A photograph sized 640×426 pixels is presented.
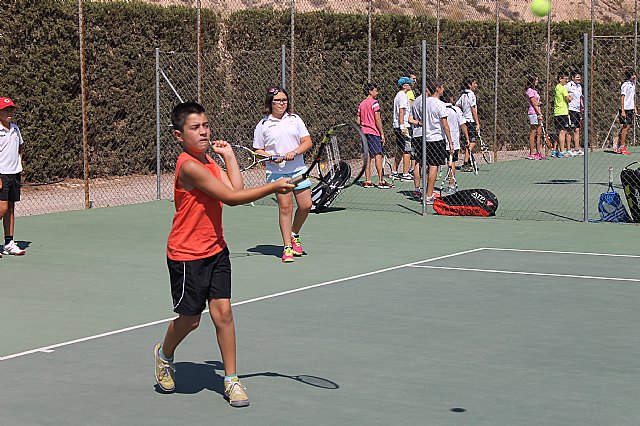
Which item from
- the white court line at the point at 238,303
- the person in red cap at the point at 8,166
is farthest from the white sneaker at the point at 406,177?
the person in red cap at the point at 8,166

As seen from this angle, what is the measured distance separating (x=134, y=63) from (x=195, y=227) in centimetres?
1378

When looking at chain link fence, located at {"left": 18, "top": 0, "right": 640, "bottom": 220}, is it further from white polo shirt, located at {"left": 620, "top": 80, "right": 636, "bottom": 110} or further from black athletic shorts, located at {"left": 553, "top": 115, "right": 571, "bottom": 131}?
white polo shirt, located at {"left": 620, "top": 80, "right": 636, "bottom": 110}

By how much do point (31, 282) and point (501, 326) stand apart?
4253 mm

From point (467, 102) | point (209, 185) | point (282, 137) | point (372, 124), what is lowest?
point (209, 185)

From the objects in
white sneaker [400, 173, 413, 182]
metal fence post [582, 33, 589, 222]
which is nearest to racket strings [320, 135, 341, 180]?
white sneaker [400, 173, 413, 182]

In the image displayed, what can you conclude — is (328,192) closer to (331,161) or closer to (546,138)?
(331,161)

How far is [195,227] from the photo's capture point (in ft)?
19.8

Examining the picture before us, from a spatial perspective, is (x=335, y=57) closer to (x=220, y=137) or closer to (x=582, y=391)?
(x=220, y=137)

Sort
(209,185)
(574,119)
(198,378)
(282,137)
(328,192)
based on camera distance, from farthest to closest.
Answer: (574,119) → (328,192) → (282,137) → (198,378) → (209,185)

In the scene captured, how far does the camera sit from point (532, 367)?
6703mm

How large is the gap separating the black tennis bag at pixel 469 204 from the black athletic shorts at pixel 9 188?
5.66m

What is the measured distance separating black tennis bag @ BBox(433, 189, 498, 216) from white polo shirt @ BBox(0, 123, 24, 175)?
5.70 metres

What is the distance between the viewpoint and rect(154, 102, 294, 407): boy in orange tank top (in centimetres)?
595

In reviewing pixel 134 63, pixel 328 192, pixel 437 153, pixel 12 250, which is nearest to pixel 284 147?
pixel 12 250
